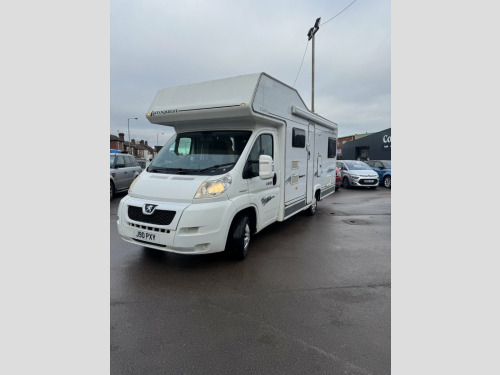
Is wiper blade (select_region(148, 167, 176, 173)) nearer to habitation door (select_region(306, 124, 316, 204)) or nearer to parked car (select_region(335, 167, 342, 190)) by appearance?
habitation door (select_region(306, 124, 316, 204))

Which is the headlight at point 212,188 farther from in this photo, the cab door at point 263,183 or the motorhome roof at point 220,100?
the motorhome roof at point 220,100

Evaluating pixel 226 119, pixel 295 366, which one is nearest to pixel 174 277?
pixel 295 366

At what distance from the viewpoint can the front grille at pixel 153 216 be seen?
3637 mm

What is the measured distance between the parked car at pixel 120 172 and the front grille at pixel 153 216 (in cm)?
710

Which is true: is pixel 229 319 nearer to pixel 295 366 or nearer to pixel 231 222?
pixel 295 366

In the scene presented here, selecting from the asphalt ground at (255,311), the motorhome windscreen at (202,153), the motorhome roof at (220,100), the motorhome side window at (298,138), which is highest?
the motorhome roof at (220,100)

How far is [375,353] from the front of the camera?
236 cm

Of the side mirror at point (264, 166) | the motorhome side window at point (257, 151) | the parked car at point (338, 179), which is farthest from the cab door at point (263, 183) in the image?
the parked car at point (338, 179)

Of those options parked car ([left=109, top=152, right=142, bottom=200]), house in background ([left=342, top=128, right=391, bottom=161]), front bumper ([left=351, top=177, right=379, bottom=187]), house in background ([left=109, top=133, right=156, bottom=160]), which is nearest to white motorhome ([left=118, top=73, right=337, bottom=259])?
parked car ([left=109, top=152, right=142, bottom=200])

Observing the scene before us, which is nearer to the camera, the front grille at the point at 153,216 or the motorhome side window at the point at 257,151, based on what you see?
the front grille at the point at 153,216

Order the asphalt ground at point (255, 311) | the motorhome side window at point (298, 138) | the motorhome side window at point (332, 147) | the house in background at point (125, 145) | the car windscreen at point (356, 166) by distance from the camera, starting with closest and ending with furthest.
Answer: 1. the asphalt ground at point (255, 311)
2. the motorhome side window at point (298, 138)
3. the motorhome side window at point (332, 147)
4. the car windscreen at point (356, 166)
5. the house in background at point (125, 145)

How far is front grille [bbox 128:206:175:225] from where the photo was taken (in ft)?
11.9

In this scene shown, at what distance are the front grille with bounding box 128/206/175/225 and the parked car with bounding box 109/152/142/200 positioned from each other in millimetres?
7101

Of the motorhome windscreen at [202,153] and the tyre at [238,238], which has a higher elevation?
the motorhome windscreen at [202,153]
